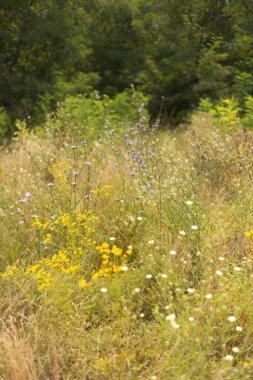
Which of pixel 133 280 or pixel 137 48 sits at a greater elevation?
pixel 133 280

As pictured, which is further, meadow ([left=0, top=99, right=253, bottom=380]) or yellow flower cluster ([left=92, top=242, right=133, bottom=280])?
yellow flower cluster ([left=92, top=242, right=133, bottom=280])

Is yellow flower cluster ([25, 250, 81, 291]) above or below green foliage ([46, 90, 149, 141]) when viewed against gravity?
above

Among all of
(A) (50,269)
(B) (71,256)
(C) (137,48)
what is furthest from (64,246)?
(C) (137,48)

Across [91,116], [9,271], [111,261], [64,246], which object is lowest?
[91,116]

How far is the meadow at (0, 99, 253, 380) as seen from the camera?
7.57 feet

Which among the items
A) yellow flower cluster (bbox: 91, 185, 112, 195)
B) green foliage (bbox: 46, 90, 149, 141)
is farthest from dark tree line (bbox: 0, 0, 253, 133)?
yellow flower cluster (bbox: 91, 185, 112, 195)

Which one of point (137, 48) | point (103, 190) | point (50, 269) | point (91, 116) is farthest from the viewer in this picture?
point (137, 48)

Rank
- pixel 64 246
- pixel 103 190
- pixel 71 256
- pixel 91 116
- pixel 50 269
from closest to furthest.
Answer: pixel 50 269
pixel 71 256
pixel 64 246
pixel 103 190
pixel 91 116

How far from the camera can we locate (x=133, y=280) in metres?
2.94

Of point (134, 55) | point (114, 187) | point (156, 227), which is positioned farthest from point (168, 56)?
point (156, 227)

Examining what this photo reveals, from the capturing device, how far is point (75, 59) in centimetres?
941

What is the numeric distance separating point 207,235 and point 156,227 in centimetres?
39

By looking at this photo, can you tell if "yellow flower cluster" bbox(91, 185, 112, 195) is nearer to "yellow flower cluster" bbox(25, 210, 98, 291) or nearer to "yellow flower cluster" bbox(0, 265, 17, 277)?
"yellow flower cluster" bbox(25, 210, 98, 291)

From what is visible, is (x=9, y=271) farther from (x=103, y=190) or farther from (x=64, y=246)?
(x=103, y=190)
